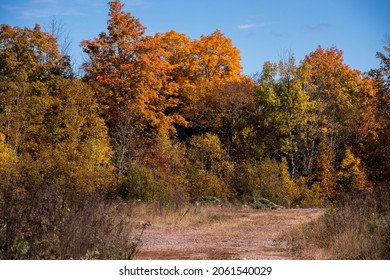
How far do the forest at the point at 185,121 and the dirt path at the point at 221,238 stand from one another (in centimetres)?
796

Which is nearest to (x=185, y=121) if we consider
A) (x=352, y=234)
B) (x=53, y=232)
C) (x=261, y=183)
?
(x=261, y=183)

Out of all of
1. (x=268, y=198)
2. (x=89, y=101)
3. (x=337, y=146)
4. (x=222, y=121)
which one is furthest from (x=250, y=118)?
(x=89, y=101)

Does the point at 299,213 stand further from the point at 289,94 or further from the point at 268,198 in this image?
the point at 289,94

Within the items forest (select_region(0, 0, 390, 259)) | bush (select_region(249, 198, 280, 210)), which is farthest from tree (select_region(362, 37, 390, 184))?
bush (select_region(249, 198, 280, 210))

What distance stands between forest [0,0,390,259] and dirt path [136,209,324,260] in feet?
26.1

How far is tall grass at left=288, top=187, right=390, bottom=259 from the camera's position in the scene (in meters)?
11.7

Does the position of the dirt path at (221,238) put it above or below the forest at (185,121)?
below

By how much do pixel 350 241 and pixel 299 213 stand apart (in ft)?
47.5

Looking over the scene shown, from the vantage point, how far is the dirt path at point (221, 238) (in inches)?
533

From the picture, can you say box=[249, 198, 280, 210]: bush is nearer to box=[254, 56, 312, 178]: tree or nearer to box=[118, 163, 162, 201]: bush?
box=[118, 163, 162, 201]: bush

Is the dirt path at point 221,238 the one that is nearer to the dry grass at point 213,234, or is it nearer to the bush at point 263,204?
the dry grass at point 213,234

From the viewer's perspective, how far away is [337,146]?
43344mm

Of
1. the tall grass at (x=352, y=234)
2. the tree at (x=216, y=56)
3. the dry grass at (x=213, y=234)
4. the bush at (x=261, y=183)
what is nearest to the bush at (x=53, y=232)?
the dry grass at (x=213, y=234)

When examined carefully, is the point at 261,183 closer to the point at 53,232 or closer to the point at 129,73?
the point at 129,73
